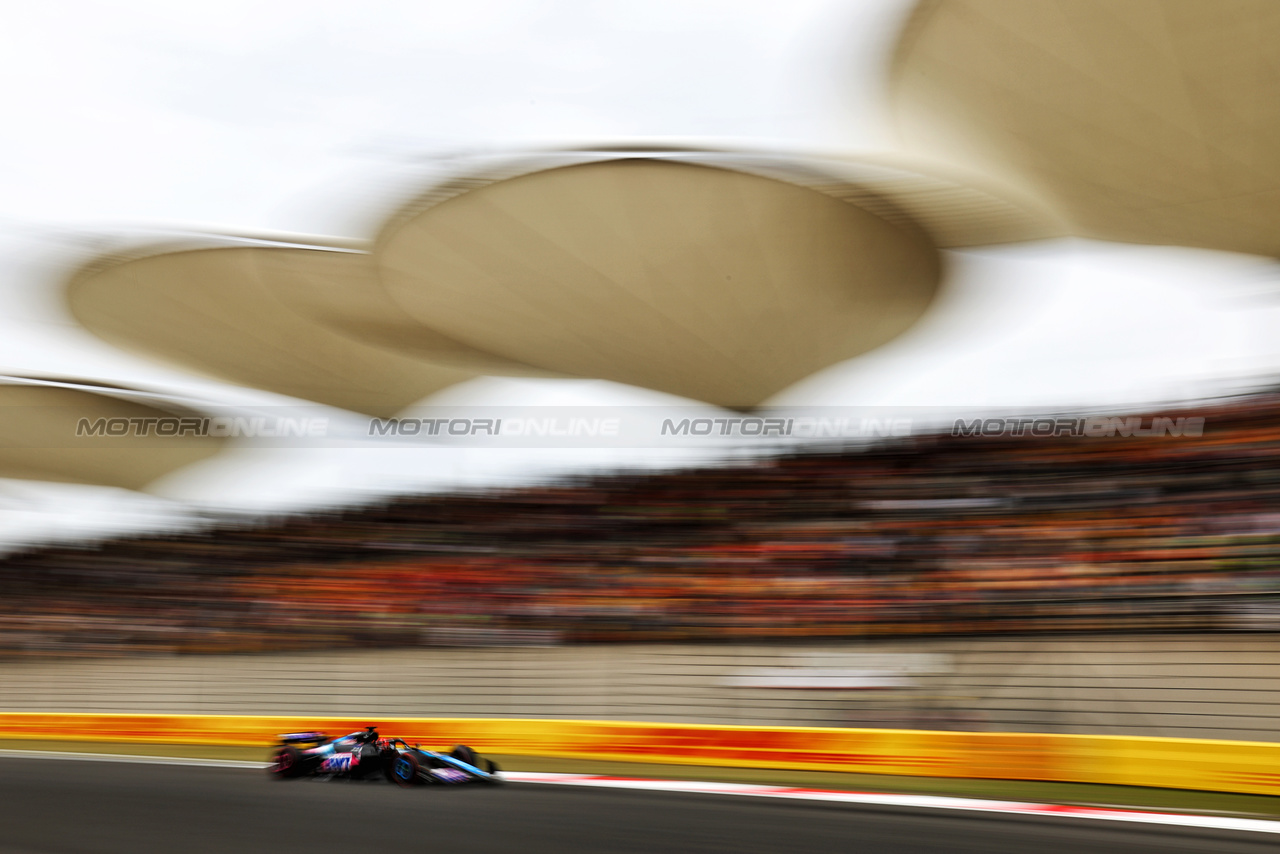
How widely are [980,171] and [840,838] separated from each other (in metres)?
7.26

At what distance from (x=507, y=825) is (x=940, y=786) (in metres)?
3.35

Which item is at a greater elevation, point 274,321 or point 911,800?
point 274,321

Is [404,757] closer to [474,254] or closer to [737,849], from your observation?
[737,849]

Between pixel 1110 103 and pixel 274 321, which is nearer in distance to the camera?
pixel 1110 103

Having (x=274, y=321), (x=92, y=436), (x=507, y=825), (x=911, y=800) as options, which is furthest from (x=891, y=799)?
(x=92, y=436)

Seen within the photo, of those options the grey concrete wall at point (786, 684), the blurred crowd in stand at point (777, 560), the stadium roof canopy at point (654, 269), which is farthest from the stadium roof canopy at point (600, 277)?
the grey concrete wall at point (786, 684)

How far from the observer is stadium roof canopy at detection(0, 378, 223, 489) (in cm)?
1952

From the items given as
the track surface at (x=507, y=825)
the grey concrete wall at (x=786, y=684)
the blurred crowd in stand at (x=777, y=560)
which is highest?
the blurred crowd in stand at (x=777, y=560)

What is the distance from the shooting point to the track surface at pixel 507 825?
5086 millimetres

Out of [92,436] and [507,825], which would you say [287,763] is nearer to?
[507,825]

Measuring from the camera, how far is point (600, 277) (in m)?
12.7

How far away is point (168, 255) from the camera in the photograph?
1309 centimetres

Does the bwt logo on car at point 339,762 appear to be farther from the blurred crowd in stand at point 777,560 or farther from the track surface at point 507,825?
the blurred crowd in stand at point 777,560

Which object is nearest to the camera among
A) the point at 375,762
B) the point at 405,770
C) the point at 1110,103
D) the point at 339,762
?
the point at 405,770
